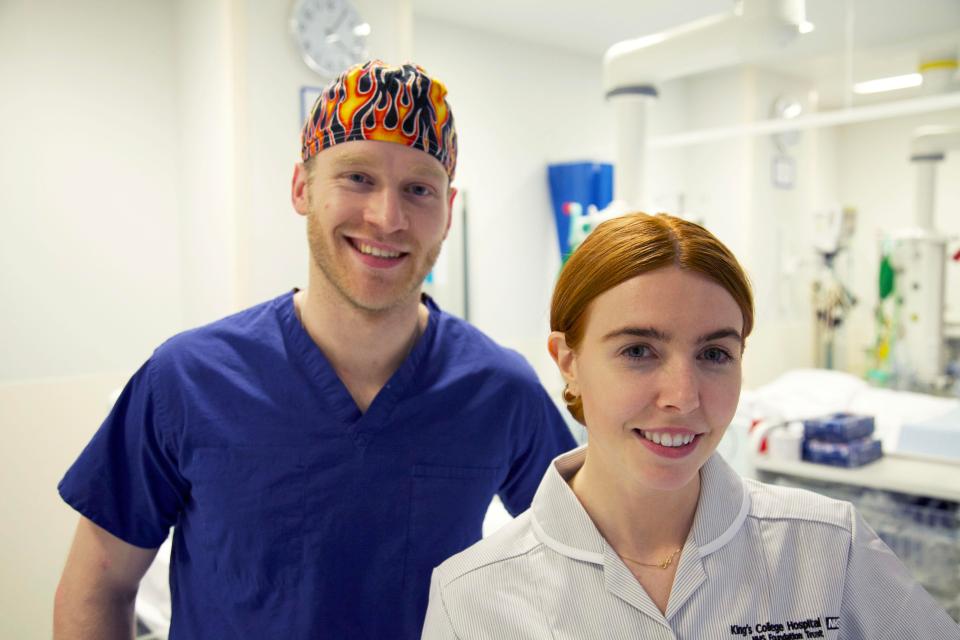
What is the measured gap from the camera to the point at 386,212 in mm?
1188

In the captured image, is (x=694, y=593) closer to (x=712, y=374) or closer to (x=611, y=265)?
→ (x=712, y=374)

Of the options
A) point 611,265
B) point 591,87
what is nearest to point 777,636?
point 611,265

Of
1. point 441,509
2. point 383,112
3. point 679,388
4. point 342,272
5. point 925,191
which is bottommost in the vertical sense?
point 441,509

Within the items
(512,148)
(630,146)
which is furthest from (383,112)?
(512,148)

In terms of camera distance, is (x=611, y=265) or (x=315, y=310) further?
(x=315, y=310)

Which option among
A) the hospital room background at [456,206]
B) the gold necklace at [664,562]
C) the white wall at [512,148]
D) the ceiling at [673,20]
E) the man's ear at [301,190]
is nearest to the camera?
the gold necklace at [664,562]

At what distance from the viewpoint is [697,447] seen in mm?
932

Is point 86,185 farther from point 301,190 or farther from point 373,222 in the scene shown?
point 373,222

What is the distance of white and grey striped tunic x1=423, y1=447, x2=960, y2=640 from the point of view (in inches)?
36.4

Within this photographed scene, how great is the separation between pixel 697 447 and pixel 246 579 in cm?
72

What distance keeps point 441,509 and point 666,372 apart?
19.7 inches

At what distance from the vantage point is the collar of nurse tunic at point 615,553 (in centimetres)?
95

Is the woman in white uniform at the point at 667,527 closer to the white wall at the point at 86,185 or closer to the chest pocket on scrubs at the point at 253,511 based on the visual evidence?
the chest pocket on scrubs at the point at 253,511

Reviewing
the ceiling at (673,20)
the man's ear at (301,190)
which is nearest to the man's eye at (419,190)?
the man's ear at (301,190)
